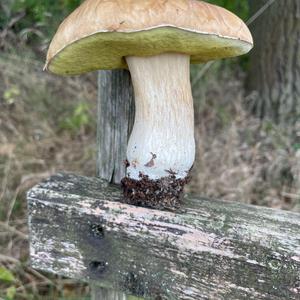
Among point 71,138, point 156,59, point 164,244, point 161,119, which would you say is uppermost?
point 156,59

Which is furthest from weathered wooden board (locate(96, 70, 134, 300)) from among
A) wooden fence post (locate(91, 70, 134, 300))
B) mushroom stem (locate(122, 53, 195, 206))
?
mushroom stem (locate(122, 53, 195, 206))

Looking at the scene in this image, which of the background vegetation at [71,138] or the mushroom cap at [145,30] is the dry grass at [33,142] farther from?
the mushroom cap at [145,30]

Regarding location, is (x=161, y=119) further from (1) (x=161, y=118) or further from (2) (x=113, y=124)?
(2) (x=113, y=124)

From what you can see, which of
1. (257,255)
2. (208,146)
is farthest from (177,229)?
(208,146)

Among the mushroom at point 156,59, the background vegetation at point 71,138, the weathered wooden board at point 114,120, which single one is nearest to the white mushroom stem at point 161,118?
the mushroom at point 156,59

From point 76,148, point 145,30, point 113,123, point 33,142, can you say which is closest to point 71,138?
point 76,148
